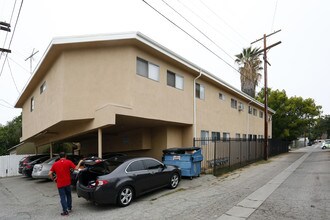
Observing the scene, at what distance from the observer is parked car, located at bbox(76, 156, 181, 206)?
7.37 m

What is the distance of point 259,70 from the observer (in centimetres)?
3328

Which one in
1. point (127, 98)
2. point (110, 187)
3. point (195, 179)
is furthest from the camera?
point (195, 179)

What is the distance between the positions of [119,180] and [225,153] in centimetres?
986

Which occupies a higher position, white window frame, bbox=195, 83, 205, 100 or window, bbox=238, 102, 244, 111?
white window frame, bbox=195, 83, 205, 100

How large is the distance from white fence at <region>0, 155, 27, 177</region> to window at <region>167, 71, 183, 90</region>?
1678cm

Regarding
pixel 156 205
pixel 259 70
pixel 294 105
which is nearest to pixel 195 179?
pixel 156 205

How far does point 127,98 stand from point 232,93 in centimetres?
1285

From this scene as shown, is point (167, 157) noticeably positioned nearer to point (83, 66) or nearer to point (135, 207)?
point (135, 207)

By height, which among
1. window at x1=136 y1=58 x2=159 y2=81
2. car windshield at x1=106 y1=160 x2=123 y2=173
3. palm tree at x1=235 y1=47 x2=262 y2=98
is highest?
palm tree at x1=235 y1=47 x2=262 y2=98

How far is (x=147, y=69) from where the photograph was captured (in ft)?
39.5

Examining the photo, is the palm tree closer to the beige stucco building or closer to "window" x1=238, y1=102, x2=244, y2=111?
"window" x1=238, y1=102, x2=244, y2=111

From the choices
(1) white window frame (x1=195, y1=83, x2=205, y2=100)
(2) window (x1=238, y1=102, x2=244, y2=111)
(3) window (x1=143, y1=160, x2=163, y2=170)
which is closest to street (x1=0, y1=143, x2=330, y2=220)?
(3) window (x1=143, y1=160, x2=163, y2=170)

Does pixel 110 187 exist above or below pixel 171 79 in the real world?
below

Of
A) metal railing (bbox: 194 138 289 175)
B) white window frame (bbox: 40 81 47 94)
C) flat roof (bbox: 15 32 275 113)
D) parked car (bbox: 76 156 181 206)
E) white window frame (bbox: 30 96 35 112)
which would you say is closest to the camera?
parked car (bbox: 76 156 181 206)
